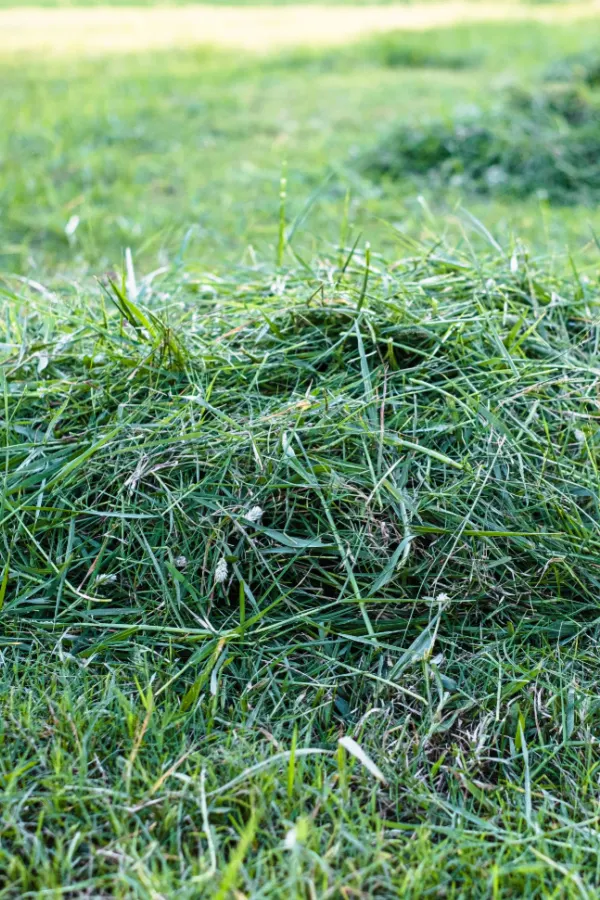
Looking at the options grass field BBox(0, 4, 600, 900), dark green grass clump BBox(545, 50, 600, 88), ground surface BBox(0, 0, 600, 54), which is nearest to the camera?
grass field BBox(0, 4, 600, 900)

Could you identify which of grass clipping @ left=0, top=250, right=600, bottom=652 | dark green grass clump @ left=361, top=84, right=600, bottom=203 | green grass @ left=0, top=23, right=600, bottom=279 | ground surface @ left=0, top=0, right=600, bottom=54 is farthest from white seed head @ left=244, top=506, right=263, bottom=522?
ground surface @ left=0, top=0, right=600, bottom=54

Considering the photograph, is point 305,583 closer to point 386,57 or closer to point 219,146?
point 219,146

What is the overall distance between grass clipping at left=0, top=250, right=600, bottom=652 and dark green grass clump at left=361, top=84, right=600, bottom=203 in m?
2.79

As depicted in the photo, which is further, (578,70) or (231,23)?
(231,23)

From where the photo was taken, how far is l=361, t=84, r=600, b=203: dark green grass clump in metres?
4.75

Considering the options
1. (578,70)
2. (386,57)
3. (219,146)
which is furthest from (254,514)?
(386,57)

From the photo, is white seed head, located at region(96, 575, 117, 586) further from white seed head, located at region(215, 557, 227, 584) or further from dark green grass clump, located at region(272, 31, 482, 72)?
dark green grass clump, located at region(272, 31, 482, 72)

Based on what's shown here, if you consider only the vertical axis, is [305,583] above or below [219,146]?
below

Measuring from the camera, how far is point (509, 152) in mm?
4883

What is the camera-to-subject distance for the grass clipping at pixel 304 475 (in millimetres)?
1818

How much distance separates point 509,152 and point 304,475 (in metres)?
3.62

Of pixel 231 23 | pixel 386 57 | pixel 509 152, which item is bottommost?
pixel 509 152

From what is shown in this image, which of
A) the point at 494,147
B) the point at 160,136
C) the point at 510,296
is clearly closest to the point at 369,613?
the point at 510,296

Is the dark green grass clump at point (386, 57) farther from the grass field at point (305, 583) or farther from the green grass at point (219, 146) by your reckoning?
the grass field at point (305, 583)
